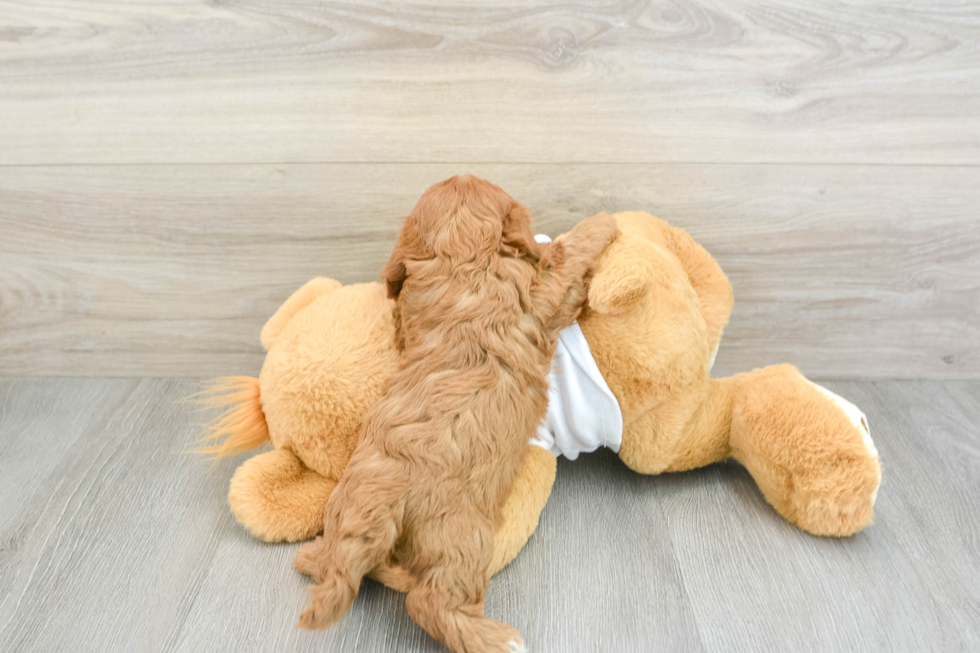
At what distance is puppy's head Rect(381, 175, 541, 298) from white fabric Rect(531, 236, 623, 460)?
0.08m

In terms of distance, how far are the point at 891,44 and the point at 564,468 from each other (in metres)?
0.65

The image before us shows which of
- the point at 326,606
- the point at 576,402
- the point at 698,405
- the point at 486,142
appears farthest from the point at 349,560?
the point at 486,142

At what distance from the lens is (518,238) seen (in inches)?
25.0

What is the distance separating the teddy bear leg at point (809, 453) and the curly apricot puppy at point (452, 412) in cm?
24

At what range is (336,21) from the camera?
79cm

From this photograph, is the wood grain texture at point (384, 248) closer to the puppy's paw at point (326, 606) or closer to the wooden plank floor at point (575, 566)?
the wooden plank floor at point (575, 566)

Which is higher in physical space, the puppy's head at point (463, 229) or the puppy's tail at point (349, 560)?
the puppy's head at point (463, 229)

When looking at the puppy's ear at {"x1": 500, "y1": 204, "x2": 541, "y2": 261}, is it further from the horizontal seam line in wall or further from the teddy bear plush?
the horizontal seam line in wall

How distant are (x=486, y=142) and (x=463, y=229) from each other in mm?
253

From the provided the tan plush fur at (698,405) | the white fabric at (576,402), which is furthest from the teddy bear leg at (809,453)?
the white fabric at (576,402)

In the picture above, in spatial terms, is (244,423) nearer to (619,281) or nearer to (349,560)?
(349,560)

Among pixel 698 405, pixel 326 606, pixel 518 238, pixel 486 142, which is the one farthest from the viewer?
pixel 486 142

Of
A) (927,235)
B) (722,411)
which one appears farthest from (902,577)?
(927,235)

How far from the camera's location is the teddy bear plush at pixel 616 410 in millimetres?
668
